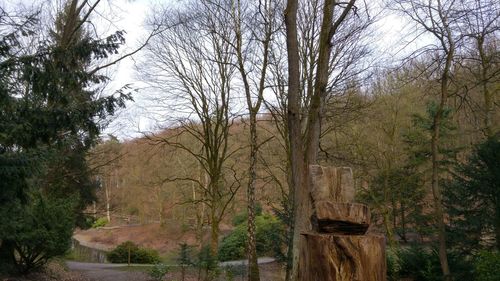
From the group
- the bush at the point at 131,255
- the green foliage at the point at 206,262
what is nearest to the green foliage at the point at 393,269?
the green foliage at the point at 206,262

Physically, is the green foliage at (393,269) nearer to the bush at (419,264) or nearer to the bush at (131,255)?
the bush at (419,264)

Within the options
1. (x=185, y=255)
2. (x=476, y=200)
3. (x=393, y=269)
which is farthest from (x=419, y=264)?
(x=185, y=255)

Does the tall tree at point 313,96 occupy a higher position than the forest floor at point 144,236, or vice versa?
the tall tree at point 313,96

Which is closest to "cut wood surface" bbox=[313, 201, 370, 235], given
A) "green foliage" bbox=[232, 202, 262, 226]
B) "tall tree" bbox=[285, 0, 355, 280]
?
"tall tree" bbox=[285, 0, 355, 280]

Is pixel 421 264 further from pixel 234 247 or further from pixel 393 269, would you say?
pixel 234 247

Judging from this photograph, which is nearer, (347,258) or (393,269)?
(347,258)

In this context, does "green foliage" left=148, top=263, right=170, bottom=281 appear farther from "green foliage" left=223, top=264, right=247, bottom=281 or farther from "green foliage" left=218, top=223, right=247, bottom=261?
"green foliage" left=218, top=223, right=247, bottom=261

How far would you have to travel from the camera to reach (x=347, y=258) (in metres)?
3.29

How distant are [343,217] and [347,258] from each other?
1.11 ft

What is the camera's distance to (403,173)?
24.9m

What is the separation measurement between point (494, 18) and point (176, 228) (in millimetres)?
31191

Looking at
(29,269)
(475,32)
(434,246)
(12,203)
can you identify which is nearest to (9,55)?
(12,203)

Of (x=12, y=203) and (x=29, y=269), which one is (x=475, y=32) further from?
(x=29, y=269)

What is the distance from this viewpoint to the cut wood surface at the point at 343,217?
3.52 metres
